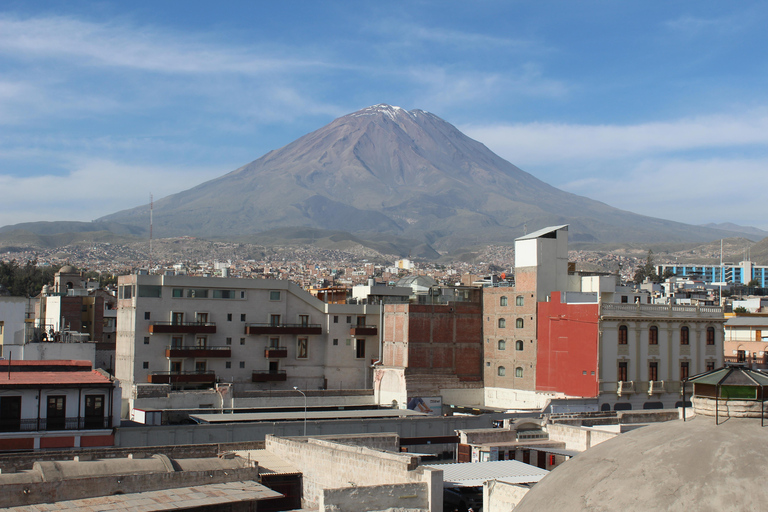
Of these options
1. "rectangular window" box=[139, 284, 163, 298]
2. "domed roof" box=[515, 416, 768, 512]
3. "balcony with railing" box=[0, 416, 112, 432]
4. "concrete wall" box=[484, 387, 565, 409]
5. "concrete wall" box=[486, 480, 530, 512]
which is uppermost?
"rectangular window" box=[139, 284, 163, 298]

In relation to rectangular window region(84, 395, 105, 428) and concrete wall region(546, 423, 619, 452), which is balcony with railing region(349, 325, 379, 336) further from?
concrete wall region(546, 423, 619, 452)

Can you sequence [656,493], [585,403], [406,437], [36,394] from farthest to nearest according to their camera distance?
[585,403] < [406,437] < [36,394] < [656,493]

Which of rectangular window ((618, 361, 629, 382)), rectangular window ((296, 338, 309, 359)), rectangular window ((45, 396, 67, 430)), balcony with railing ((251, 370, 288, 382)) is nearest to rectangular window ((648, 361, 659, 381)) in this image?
rectangular window ((618, 361, 629, 382))

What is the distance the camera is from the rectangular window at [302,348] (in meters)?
64.9

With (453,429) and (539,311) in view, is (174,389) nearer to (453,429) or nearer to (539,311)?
(453,429)

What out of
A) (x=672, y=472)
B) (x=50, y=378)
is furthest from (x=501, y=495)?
(x=50, y=378)

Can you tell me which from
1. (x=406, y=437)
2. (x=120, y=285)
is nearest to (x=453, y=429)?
(x=406, y=437)

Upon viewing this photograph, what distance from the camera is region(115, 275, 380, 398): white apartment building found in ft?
196

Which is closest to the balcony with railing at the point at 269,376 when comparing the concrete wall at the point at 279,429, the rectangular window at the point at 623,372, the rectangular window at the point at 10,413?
the concrete wall at the point at 279,429

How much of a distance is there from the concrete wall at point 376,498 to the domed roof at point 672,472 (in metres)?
15.4

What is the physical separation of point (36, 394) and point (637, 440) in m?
35.4

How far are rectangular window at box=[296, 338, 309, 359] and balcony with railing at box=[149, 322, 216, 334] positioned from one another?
6.95 metres

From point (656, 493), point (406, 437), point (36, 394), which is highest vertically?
point (656, 493)

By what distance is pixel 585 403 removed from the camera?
5584cm
